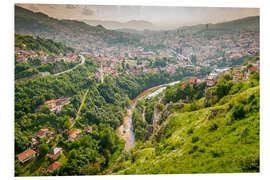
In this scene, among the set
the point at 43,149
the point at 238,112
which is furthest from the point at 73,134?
the point at 238,112

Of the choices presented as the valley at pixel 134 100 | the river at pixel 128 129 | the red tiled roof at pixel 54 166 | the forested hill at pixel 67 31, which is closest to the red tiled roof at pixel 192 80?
the valley at pixel 134 100

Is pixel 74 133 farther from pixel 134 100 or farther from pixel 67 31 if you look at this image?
pixel 67 31

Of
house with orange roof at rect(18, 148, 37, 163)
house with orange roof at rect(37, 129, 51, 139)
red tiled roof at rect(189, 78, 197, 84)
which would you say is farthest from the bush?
house with orange roof at rect(37, 129, 51, 139)

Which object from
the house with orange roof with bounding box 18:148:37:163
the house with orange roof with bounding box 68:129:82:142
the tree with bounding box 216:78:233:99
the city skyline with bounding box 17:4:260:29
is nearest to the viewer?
the house with orange roof with bounding box 18:148:37:163

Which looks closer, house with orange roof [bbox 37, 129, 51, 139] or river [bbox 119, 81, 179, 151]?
house with orange roof [bbox 37, 129, 51, 139]

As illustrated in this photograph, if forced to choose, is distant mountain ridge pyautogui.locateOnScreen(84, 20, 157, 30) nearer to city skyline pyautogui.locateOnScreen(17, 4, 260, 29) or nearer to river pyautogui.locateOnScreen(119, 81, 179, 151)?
city skyline pyautogui.locateOnScreen(17, 4, 260, 29)
